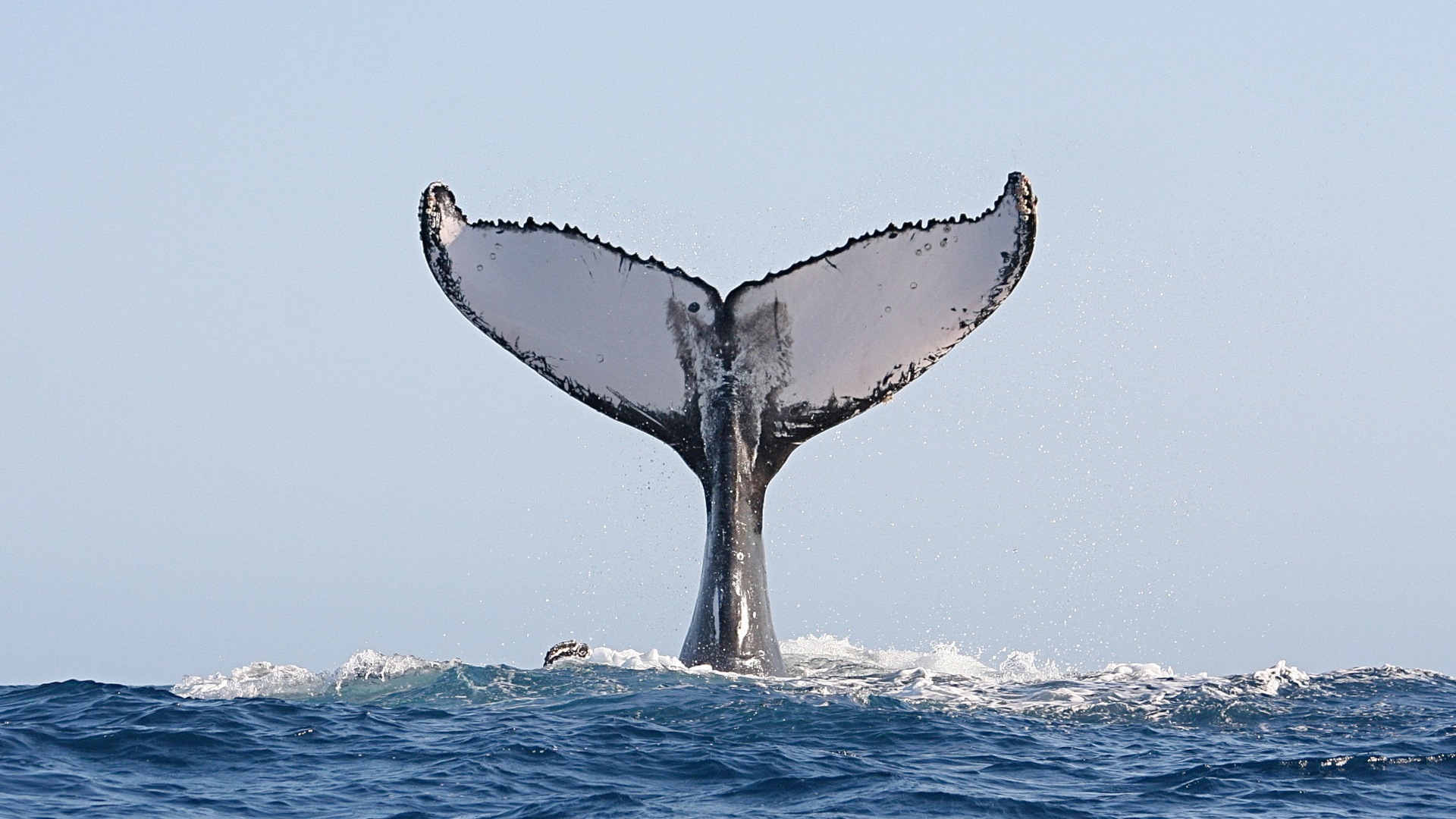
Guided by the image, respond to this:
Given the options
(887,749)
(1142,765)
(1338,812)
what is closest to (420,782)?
(887,749)

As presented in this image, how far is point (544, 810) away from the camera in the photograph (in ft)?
24.1

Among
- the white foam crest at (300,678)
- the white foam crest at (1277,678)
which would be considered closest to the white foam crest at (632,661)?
the white foam crest at (300,678)

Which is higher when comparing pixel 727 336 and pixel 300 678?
pixel 727 336

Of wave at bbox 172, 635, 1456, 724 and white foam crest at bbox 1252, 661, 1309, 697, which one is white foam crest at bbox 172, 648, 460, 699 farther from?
white foam crest at bbox 1252, 661, 1309, 697

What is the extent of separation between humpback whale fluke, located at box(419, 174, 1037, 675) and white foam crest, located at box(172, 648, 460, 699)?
272cm

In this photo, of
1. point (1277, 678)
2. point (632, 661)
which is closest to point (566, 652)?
point (632, 661)

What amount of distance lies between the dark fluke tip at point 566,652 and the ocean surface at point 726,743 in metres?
0.26

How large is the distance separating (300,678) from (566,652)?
195cm

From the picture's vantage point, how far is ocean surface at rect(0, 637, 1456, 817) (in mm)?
7613

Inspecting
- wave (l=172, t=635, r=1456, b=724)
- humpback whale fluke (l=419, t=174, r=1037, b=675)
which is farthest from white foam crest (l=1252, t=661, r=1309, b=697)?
humpback whale fluke (l=419, t=174, r=1037, b=675)

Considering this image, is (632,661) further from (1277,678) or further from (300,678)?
(1277,678)

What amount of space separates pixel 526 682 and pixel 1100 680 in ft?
13.2

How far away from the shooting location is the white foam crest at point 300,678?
35.5 ft

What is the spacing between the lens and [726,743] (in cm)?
856
